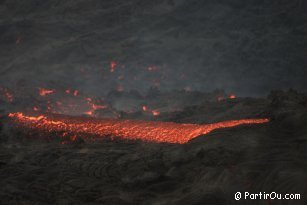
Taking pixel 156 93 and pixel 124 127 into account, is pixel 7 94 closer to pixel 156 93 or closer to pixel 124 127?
pixel 156 93

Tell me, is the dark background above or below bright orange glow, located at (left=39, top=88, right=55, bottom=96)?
above

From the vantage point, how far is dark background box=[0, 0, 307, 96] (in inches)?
734

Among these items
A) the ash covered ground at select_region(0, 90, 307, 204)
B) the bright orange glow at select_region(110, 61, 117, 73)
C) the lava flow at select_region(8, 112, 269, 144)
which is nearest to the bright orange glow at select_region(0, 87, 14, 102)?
the bright orange glow at select_region(110, 61, 117, 73)

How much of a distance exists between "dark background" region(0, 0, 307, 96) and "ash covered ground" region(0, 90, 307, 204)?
14995 mm

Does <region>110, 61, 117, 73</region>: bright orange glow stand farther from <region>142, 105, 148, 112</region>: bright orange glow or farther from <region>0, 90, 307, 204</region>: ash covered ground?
<region>0, 90, 307, 204</region>: ash covered ground

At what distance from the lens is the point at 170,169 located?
3373 millimetres

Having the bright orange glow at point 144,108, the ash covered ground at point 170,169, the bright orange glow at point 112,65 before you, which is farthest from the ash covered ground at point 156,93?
the bright orange glow at point 144,108

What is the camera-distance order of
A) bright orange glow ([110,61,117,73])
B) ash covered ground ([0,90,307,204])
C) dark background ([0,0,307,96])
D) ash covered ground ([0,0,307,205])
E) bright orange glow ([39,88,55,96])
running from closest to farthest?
1. ash covered ground ([0,90,307,204])
2. ash covered ground ([0,0,307,205])
3. bright orange glow ([39,88,55,96])
4. dark background ([0,0,307,96])
5. bright orange glow ([110,61,117,73])

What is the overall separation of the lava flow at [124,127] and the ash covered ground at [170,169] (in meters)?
0.34

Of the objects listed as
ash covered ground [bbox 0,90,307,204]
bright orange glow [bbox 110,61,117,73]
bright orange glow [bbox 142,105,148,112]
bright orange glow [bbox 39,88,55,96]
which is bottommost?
bright orange glow [bbox 142,105,148,112]

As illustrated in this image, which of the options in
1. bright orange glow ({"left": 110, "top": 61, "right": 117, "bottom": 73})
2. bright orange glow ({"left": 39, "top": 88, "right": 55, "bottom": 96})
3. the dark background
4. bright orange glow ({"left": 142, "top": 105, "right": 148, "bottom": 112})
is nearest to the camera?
bright orange glow ({"left": 142, "top": 105, "right": 148, "bottom": 112})

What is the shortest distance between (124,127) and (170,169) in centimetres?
169

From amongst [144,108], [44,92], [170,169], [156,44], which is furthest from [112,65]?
[170,169]

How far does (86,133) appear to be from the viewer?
4863 millimetres
